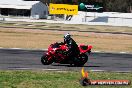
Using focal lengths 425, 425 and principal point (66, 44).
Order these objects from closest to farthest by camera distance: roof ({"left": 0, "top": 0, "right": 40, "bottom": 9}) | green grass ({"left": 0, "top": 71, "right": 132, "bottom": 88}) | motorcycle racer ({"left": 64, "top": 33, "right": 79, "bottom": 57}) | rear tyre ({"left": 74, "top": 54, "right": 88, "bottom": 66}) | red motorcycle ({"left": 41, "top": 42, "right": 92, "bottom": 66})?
1. green grass ({"left": 0, "top": 71, "right": 132, "bottom": 88})
2. motorcycle racer ({"left": 64, "top": 33, "right": 79, "bottom": 57})
3. red motorcycle ({"left": 41, "top": 42, "right": 92, "bottom": 66})
4. rear tyre ({"left": 74, "top": 54, "right": 88, "bottom": 66})
5. roof ({"left": 0, "top": 0, "right": 40, "bottom": 9})

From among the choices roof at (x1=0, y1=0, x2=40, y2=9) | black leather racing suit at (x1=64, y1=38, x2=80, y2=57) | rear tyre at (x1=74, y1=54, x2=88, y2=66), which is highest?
roof at (x1=0, y1=0, x2=40, y2=9)

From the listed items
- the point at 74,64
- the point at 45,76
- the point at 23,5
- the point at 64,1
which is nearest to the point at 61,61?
the point at 74,64

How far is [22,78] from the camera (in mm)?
13398

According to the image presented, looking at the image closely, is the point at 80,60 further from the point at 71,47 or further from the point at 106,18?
the point at 106,18

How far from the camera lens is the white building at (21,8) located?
343ft

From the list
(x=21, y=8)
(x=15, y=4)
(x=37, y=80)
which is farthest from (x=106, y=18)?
(x=37, y=80)

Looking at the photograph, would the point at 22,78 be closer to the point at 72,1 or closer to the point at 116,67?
the point at 116,67

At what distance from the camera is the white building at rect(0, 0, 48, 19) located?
104438 mm

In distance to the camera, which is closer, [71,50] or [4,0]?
[71,50]

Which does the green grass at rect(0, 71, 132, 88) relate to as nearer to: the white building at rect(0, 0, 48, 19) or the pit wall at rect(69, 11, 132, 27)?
the pit wall at rect(69, 11, 132, 27)

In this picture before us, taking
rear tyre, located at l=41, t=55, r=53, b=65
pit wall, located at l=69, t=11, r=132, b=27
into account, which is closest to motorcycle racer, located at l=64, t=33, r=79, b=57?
rear tyre, located at l=41, t=55, r=53, b=65

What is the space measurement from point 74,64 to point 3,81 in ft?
24.7

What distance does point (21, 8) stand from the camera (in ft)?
341

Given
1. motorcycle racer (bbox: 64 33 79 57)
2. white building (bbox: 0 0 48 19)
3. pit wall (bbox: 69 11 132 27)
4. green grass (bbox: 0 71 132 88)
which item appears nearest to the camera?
green grass (bbox: 0 71 132 88)
